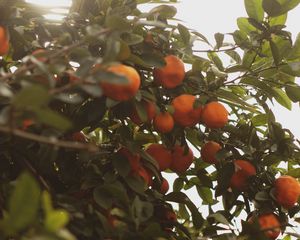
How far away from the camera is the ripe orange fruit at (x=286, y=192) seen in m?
1.21

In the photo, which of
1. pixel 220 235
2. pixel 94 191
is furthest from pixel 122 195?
pixel 220 235

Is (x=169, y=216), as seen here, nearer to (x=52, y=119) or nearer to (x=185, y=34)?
(x=185, y=34)

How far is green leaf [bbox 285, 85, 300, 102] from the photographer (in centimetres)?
136

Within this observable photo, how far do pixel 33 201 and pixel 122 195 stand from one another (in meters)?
0.50

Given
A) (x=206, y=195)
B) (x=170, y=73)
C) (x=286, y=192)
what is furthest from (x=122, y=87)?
(x=206, y=195)

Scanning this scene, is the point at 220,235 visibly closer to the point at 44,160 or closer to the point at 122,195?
the point at 122,195

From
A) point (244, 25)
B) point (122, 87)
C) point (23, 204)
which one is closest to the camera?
point (23, 204)

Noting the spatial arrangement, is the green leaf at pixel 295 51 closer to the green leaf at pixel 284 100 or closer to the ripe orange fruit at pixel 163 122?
the green leaf at pixel 284 100

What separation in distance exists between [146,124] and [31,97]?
2.37ft

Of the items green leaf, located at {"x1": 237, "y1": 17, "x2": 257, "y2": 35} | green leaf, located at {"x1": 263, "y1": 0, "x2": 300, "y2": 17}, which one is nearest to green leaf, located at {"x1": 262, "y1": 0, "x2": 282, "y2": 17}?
green leaf, located at {"x1": 263, "y1": 0, "x2": 300, "y2": 17}

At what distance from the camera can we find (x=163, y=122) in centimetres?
112

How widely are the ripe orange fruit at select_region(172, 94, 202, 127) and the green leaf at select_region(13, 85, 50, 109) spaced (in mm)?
610

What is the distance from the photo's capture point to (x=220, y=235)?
1.14m

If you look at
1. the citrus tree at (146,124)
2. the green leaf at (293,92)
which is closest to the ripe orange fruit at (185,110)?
the citrus tree at (146,124)
